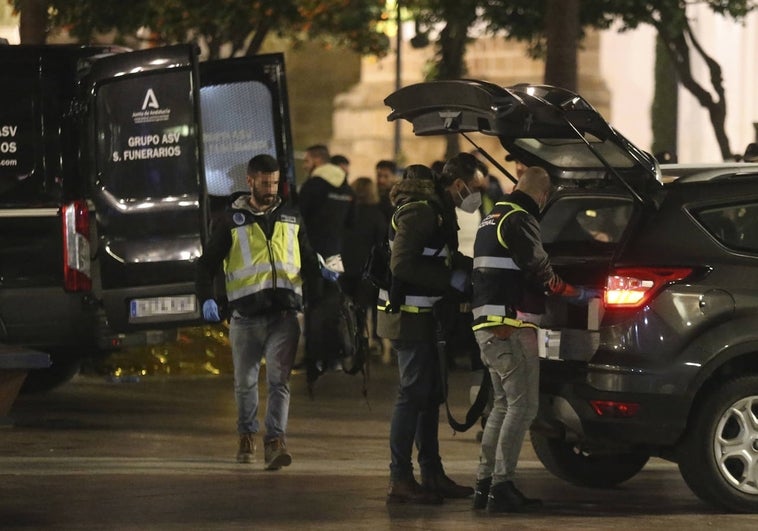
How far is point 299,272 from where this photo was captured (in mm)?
10891

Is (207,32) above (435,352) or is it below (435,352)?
above

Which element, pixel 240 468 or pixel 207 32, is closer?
pixel 240 468

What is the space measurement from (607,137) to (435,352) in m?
1.32

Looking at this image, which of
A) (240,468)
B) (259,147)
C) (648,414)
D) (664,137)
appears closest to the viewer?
(648,414)

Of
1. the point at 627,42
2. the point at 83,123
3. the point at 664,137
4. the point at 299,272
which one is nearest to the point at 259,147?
the point at 83,123

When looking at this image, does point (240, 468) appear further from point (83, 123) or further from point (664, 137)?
point (664, 137)

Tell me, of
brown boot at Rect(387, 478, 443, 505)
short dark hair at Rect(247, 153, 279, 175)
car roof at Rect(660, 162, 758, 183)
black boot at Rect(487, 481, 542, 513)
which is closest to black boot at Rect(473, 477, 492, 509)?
black boot at Rect(487, 481, 542, 513)

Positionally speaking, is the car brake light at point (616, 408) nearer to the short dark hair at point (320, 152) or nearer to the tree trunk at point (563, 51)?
the short dark hair at point (320, 152)

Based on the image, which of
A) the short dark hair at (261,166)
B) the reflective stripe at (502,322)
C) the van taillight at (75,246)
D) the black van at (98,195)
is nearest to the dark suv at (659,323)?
the reflective stripe at (502,322)

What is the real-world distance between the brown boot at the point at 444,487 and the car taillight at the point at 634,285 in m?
1.32

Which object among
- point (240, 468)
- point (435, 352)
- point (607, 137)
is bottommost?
point (240, 468)

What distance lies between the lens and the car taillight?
360 inches

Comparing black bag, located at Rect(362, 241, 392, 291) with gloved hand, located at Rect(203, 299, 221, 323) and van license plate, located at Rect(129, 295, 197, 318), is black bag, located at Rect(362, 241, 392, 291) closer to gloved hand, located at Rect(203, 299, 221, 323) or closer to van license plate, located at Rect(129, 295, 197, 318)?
gloved hand, located at Rect(203, 299, 221, 323)

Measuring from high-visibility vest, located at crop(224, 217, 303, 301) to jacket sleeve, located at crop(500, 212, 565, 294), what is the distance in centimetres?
195
